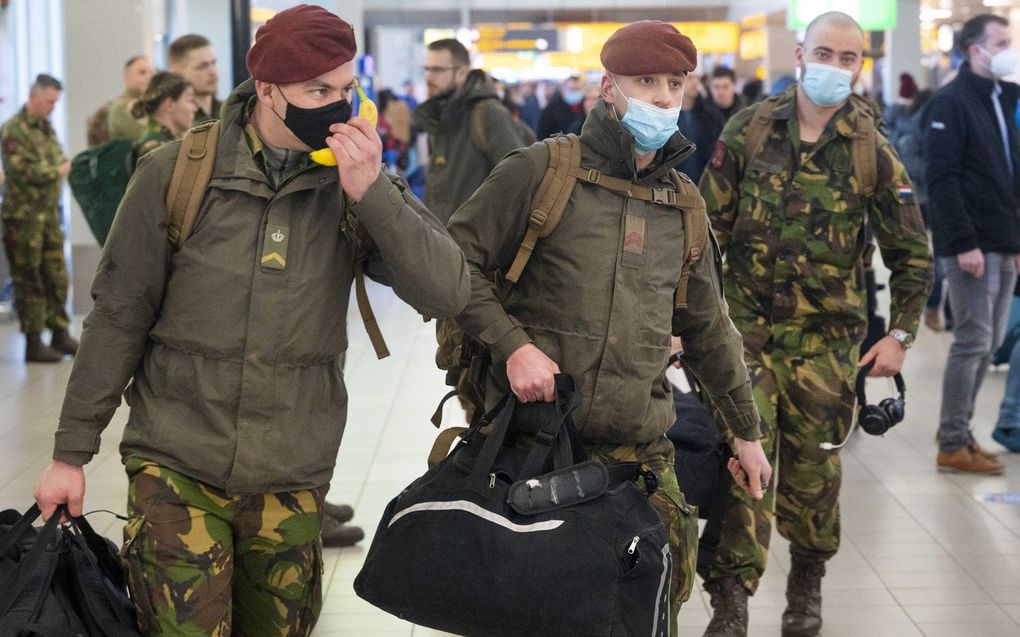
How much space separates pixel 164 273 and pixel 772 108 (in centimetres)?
241

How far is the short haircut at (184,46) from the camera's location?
6.43 meters

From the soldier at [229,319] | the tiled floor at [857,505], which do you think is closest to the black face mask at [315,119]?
the soldier at [229,319]

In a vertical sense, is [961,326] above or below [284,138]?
below

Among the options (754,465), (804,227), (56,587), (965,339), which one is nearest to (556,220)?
(754,465)

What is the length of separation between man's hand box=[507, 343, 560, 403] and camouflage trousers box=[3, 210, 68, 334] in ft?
25.5

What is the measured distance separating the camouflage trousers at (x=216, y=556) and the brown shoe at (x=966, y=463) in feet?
15.4

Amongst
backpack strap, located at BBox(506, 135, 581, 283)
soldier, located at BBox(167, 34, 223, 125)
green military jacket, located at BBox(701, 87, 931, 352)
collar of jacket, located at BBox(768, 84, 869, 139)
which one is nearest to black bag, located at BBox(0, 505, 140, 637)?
backpack strap, located at BBox(506, 135, 581, 283)

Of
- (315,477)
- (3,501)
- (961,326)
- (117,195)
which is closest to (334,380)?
(315,477)

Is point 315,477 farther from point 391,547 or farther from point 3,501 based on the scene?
point 3,501

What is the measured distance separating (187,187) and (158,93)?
10.9 ft

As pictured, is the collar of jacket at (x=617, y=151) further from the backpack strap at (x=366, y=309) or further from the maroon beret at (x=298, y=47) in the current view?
the maroon beret at (x=298, y=47)

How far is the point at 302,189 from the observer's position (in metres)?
2.78

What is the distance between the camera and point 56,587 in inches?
105

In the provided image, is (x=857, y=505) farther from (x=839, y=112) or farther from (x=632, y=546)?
(x=632, y=546)
